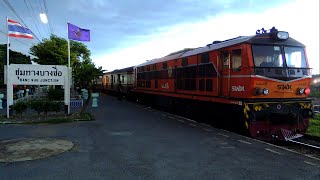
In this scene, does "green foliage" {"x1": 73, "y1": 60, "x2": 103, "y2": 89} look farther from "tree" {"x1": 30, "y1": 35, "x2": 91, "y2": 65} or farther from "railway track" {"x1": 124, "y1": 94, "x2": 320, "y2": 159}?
"railway track" {"x1": 124, "y1": 94, "x2": 320, "y2": 159}

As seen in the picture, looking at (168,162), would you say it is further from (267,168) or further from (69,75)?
(69,75)

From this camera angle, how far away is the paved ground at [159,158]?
7145mm

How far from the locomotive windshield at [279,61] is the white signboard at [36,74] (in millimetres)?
10787

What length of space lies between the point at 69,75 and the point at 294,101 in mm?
11614

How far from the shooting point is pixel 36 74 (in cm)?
1795

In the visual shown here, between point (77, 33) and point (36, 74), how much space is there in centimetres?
357

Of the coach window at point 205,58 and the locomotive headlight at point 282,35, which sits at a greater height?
the locomotive headlight at point 282,35

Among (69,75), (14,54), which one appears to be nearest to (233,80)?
(69,75)

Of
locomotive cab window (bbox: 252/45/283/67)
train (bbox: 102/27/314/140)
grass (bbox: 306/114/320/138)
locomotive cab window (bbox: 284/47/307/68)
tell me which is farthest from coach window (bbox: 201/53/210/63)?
grass (bbox: 306/114/320/138)

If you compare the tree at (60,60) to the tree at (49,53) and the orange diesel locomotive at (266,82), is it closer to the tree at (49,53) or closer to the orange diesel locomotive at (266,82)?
the tree at (49,53)

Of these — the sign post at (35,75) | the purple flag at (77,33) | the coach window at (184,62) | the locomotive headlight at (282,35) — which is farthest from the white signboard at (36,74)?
the locomotive headlight at (282,35)

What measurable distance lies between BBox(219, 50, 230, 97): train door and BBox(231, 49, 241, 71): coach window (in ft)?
1.05

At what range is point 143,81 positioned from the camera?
89.5ft

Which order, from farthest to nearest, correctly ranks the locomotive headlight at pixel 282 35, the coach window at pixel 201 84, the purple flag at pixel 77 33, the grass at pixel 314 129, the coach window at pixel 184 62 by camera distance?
the purple flag at pixel 77 33, the coach window at pixel 184 62, the coach window at pixel 201 84, the grass at pixel 314 129, the locomotive headlight at pixel 282 35
